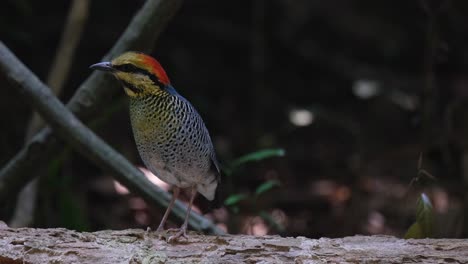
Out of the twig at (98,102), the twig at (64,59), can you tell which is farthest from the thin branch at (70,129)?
the twig at (64,59)

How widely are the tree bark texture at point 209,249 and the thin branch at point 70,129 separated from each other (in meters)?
0.99

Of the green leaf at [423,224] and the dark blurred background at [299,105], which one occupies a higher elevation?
the dark blurred background at [299,105]


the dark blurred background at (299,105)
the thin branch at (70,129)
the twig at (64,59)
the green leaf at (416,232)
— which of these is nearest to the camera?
the green leaf at (416,232)

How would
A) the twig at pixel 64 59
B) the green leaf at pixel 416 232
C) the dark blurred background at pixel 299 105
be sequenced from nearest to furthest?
the green leaf at pixel 416 232 → the twig at pixel 64 59 → the dark blurred background at pixel 299 105

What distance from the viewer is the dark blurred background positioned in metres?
6.17

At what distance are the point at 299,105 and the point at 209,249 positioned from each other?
456 cm

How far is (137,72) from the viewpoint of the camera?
3.42 m

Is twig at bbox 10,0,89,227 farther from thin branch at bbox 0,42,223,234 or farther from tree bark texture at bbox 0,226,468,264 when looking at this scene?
tree bark texture at bbox 0,226,468,264

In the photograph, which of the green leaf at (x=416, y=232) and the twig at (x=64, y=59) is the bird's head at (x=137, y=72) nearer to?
the green leaf at (x=416, y=232)

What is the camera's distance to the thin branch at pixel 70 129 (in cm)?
434

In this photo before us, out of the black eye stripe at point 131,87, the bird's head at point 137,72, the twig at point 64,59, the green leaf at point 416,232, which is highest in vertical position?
the twig at point 64,59

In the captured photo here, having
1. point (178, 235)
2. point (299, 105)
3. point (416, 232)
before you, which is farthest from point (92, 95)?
point (299, 105)

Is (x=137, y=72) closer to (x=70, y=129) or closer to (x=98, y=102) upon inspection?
(x=70, y=129)

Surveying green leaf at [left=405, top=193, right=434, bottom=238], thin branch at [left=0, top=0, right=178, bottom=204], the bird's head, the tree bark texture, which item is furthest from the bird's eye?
green leaf at [left=405, top=193, right=434, bottom=238]
